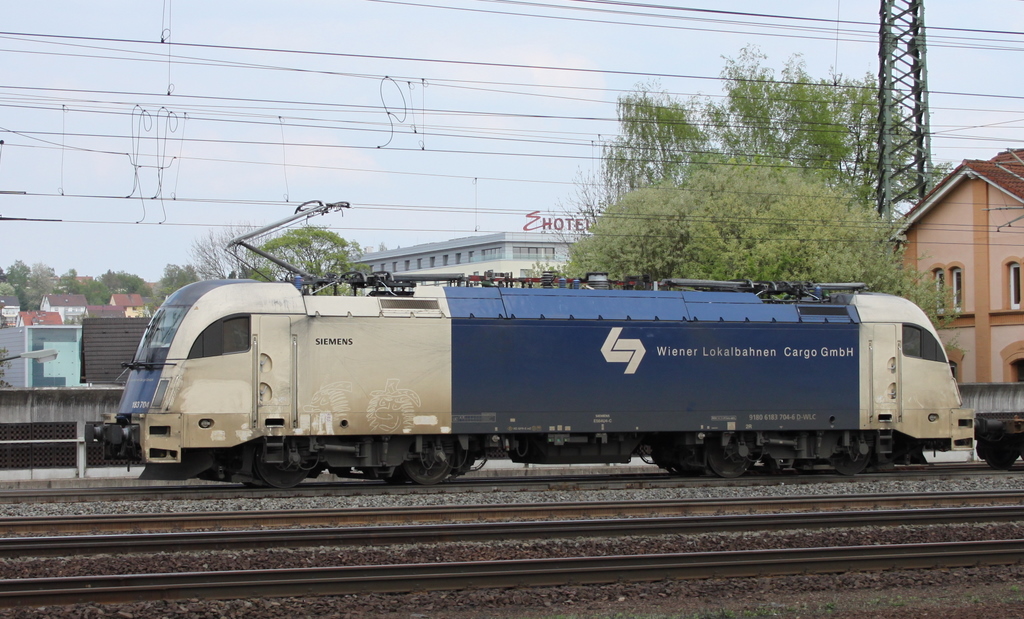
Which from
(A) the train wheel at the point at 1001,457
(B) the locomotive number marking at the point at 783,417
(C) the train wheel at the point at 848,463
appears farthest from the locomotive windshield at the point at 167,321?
(A) the train wheel at the point at 1001,457

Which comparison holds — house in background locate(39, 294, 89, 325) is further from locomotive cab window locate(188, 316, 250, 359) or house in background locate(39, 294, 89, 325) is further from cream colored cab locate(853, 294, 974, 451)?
cream colored cab locate(853, 294, 974, 451)

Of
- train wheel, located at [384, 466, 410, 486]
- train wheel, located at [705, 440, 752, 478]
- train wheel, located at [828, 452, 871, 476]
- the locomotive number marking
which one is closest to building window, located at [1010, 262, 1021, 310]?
train wheel, located at [828, 452, 871, 476]

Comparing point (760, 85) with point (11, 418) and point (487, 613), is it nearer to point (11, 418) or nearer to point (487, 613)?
point (11, 418)

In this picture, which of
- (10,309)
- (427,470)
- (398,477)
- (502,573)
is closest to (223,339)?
(398,477)

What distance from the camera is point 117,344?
3262 cm

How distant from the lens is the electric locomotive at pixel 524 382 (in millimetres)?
15359

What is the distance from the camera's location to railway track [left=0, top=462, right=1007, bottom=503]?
49.5 feet

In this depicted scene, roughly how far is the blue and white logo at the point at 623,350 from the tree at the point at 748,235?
14.3 meters

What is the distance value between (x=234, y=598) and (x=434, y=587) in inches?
70.5

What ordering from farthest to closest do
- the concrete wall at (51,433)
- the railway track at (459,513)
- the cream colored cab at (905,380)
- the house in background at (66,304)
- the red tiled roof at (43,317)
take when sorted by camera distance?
the house in background at (66,304), the red tiled roof at (43,317), the concrete wall at (51,433), the cream colored cab at (905,380), the railway track at (459,513)

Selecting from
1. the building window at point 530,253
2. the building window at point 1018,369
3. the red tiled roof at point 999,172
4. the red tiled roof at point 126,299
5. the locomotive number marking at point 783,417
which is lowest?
the locomotive number marking at point 783,417

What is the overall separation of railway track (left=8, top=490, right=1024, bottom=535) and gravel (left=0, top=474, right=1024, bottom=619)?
1.73 m

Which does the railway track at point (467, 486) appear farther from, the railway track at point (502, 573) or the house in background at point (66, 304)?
the house in background at point (66, 304)

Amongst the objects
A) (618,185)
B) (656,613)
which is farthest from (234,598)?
(618,185)
